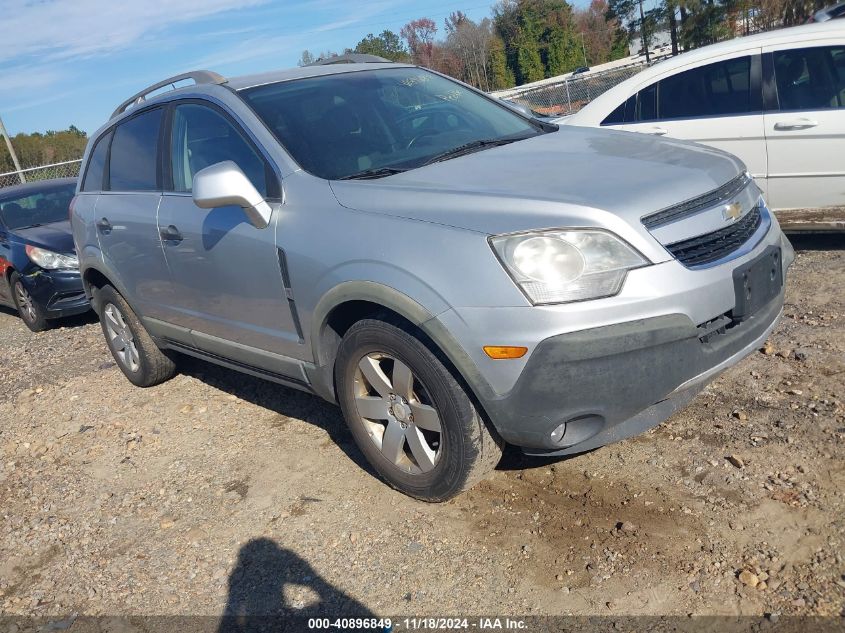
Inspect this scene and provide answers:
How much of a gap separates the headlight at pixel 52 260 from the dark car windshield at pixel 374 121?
5067mm

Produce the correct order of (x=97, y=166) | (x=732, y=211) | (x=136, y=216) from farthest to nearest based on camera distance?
(x=97, y=166) < (x=136, y=216) < (x=732, y=211)

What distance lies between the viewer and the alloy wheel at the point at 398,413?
3234 millimetres

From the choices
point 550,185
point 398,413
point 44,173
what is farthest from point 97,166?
point 44,173

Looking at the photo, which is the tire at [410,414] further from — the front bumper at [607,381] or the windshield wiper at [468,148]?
the windshield wiper at [468,148]

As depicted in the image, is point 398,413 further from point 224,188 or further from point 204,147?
point 204,147

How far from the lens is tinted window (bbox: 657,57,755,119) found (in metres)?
5.88

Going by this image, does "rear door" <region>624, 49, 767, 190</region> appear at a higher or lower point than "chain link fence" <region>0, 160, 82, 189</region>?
higher

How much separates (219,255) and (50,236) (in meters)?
5.57

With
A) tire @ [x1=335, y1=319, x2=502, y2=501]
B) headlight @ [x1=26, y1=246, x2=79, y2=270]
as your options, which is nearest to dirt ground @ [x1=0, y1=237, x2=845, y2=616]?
tire @ [x1=335, y1=319, x2=502, y2=501]

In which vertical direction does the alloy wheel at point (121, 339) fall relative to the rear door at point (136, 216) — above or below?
below

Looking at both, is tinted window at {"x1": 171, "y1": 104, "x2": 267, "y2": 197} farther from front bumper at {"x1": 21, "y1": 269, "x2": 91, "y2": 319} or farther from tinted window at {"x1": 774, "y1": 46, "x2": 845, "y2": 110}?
front bumper at {"x1": 21, "y1": 269, "x2": 91, "y2": 319}

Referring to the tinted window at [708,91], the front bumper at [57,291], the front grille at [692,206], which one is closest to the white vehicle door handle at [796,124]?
the tinted window at [708,91]

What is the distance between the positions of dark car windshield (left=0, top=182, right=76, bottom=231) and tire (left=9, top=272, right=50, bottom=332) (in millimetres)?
733

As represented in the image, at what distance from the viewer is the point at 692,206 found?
3.05 metres
